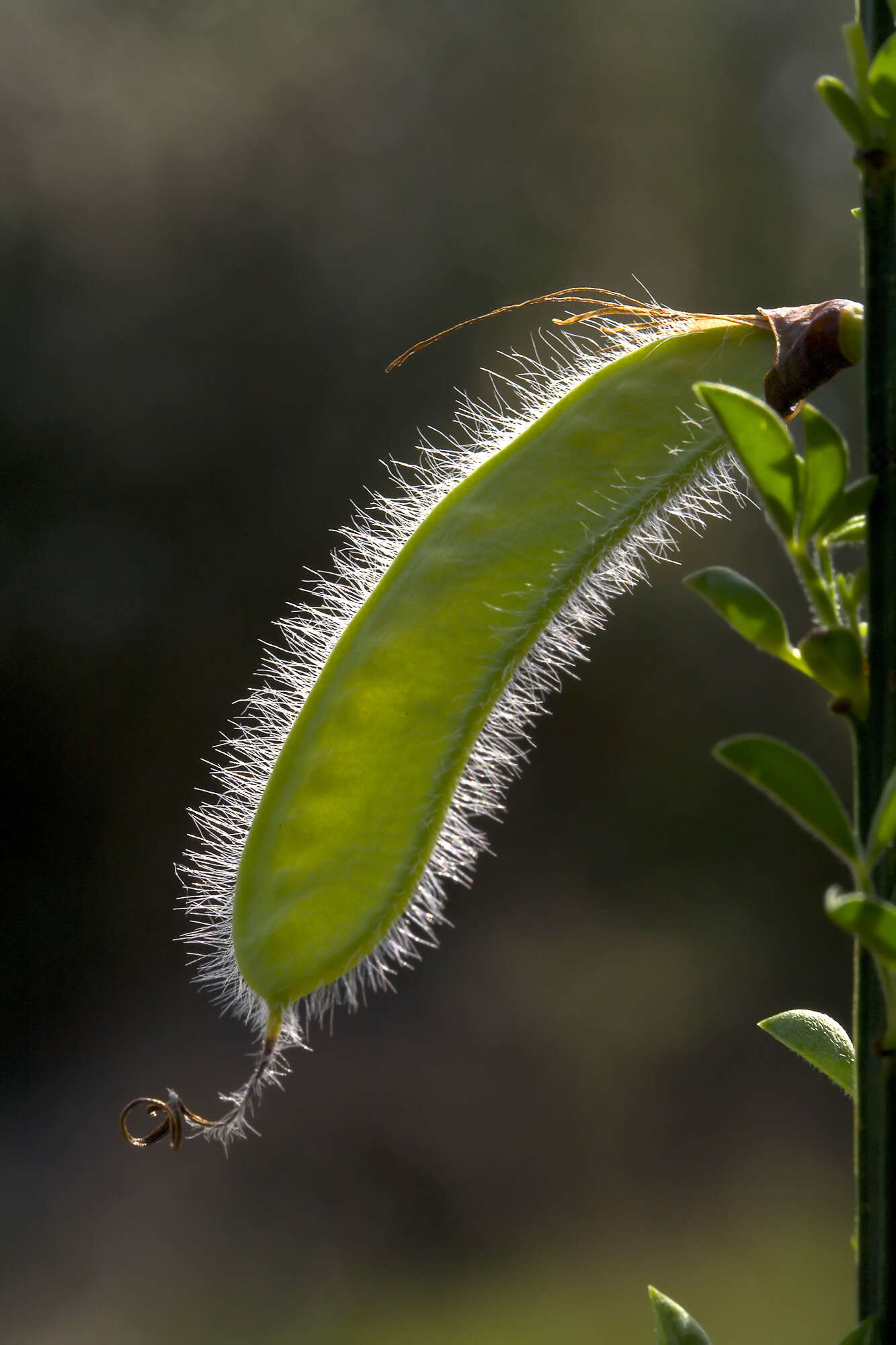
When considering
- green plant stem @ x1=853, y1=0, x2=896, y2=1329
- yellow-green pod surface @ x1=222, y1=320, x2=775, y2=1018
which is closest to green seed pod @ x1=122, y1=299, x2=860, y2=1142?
yellow-green pod surface @ x1=222, y1=320, x2=775, y2=1018

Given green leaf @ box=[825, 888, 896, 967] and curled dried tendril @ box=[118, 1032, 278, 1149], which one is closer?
green leaf @ box=[825, 888, 896, 967]

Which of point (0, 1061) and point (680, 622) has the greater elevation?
point (680, 622)

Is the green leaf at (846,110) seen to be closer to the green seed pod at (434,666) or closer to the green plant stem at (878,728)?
the green plant stem at (878,728)

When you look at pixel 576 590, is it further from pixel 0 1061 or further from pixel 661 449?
pixel 0 1061

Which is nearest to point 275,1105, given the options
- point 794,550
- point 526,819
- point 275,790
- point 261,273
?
point 526,819

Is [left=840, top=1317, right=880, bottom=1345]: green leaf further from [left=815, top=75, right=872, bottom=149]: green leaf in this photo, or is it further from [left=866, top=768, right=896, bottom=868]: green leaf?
[left=815, top=75, right=872, bottom=149]: green leaf

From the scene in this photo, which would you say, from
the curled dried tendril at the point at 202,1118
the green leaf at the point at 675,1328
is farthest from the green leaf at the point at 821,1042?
the curled dried tendril at the point at 202,1118

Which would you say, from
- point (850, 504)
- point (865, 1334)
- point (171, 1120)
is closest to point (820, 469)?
point (850, 504)
